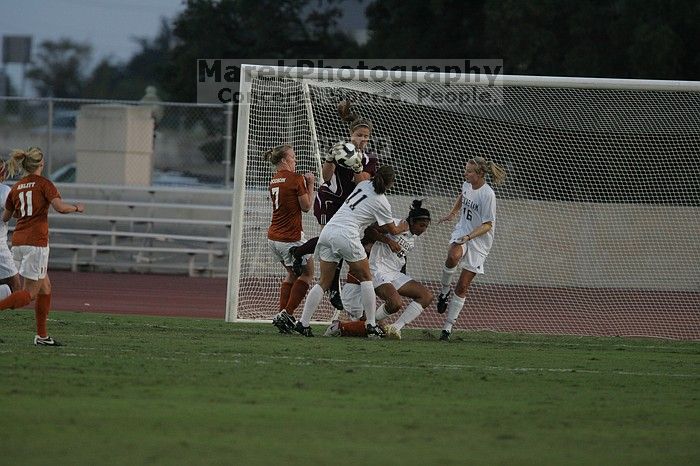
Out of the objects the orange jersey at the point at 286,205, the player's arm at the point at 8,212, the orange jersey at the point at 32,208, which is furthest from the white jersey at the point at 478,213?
the player's arm at the point at 8,212

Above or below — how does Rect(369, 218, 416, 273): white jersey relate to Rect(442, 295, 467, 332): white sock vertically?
above

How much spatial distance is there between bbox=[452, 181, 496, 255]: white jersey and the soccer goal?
5.18 feet

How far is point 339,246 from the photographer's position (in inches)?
447

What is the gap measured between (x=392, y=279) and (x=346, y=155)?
4.67 feet

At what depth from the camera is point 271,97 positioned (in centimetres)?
1404

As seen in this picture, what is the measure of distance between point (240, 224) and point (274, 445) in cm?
737

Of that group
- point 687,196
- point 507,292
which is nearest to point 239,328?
point 507,292

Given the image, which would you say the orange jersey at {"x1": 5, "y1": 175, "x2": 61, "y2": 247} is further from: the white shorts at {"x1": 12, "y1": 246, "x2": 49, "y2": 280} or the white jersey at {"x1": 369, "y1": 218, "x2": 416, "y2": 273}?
the white jersey at {"x1": 369, "y1": 218, "x2": 416, "y2": 273}

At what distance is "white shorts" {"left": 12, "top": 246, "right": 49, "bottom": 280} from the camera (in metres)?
9.89

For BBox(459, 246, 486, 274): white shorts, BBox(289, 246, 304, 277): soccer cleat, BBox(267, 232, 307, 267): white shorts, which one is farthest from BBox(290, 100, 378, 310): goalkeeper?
BBox(459, 246, 486, 274): white shorts

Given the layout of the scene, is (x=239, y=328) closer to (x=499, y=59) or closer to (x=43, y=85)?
(x=499, y=59)

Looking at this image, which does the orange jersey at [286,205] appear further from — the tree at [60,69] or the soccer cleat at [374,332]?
the tree at [60,69]

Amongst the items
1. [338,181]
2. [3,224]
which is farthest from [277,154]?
[3,224]

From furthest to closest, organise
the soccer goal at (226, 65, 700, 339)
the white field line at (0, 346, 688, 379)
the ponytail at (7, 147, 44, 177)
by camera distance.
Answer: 1. the soccer goal at (226, 65, 700, 339)
2. the ponytail at (7, 147, 44, 177)
3. the white field line at (0, 346, 688, 379)
